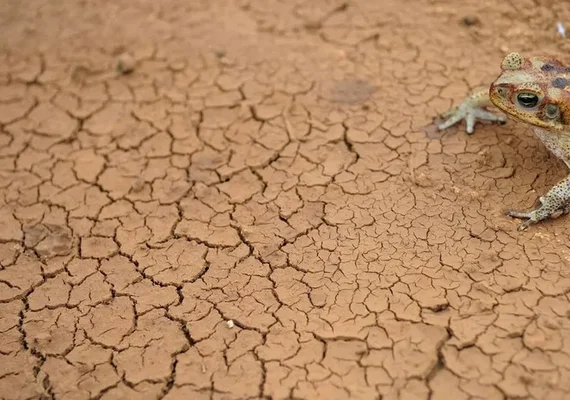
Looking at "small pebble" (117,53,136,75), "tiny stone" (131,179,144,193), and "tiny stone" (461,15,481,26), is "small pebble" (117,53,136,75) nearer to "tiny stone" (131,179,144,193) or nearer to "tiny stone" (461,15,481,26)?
"tiny stone" (131,179,144,193)

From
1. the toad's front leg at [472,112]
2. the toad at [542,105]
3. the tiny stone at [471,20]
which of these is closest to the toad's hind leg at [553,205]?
the toad at [542,105]

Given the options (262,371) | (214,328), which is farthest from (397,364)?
(214,328)

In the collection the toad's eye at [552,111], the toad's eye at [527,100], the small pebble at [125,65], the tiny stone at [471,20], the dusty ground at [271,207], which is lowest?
the dusty ground at [271,207]

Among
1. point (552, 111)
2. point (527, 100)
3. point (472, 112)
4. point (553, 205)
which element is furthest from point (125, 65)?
point (553, 205)

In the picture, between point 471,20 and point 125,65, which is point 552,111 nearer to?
point 471,20

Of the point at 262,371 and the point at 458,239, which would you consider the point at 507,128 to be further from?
the point at 262,371

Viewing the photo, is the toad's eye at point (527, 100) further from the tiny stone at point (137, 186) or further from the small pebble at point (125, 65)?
the small pebble at point (125, 65)

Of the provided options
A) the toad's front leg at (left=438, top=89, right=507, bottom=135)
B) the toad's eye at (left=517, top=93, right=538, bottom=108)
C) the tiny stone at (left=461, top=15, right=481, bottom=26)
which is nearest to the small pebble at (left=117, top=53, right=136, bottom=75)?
the toad's front leg at (left=438, top=89, right=507, bottom=135)
